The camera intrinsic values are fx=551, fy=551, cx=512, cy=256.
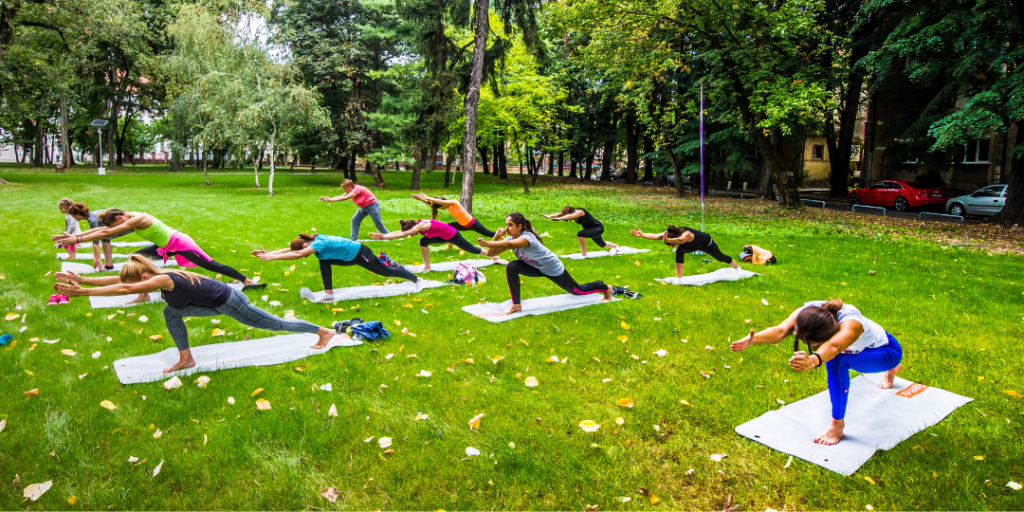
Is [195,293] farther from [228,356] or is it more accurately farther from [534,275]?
[534,275]

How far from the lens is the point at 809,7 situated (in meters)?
20.0

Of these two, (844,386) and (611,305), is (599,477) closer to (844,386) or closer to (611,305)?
(844,386)

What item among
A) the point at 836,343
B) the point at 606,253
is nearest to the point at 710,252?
the point at 606,253

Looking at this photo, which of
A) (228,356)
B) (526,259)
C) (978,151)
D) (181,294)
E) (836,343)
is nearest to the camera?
(836,343)

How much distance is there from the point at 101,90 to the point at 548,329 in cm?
5012

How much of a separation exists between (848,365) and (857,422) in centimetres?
74

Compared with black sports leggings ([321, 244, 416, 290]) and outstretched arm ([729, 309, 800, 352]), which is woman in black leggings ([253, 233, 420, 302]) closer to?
black sports leggings ([321, 244, 416, 290])

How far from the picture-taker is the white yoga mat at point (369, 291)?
330 inches

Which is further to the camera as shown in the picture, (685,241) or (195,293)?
(685,241)

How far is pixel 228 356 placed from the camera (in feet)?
19.2

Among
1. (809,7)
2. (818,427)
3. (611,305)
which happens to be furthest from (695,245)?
(809,7)

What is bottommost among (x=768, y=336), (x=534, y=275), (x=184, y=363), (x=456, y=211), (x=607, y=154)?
(x=184, y=363)

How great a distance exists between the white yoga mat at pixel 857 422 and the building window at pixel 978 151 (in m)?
33.4

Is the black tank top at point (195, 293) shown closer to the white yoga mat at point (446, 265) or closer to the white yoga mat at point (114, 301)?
the white yoga mat at point (114, 301)
